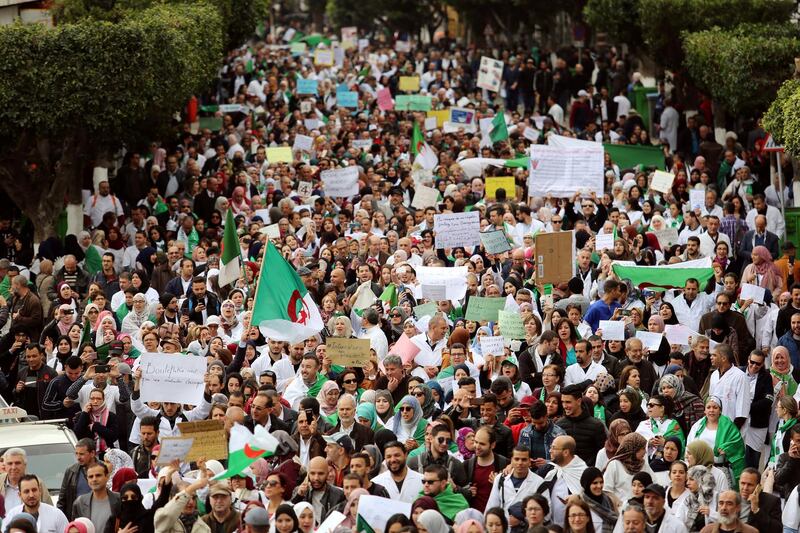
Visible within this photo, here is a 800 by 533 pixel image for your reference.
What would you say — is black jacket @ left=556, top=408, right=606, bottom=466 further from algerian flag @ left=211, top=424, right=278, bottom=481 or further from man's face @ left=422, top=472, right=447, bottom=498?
algerian flag @ left=211, top=424, right=278, bottom=481

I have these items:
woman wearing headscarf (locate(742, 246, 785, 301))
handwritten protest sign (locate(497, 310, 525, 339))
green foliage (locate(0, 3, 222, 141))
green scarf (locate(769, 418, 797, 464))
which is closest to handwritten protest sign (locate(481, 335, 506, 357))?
handwritten protest sign (locate(497, 310, 525, 339))

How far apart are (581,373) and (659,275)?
3897 millimetres

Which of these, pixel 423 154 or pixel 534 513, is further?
pixel 423 154

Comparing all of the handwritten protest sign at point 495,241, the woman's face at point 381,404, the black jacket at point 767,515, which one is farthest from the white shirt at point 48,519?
the handwritten protest sign at point 495,241

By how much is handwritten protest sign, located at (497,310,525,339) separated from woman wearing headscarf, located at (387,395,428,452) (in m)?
2.70

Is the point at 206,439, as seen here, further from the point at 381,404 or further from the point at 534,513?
the point at 534,513

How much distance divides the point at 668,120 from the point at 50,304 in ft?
47.8

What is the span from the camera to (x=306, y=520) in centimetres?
1229

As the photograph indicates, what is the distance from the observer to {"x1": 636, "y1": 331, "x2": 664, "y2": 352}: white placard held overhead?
16938 mm

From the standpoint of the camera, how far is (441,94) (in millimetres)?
40094

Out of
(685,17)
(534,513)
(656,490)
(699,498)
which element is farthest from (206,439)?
(685,17)

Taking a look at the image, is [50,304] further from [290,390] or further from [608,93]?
[608,93]

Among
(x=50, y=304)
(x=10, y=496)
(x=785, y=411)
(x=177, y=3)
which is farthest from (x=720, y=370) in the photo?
(x=177, y=3)

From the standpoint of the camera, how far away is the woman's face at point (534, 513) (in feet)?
39.5
